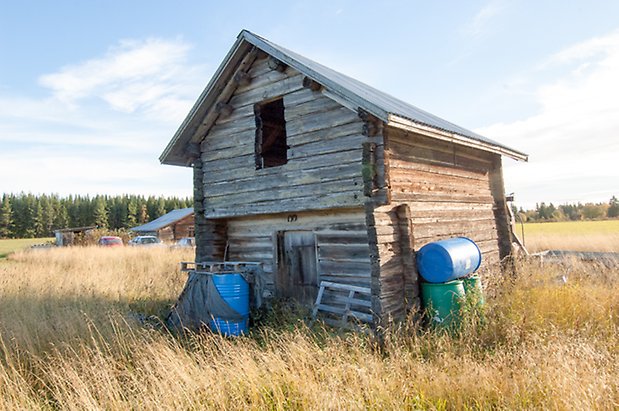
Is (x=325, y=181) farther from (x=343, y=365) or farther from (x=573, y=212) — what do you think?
(x=573, y=212)

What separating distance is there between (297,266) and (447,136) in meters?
4.33

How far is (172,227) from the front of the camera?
4412cm

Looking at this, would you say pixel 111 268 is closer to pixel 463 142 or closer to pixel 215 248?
pixel 215 248

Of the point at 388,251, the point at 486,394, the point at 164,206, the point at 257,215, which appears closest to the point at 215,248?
the point at 257,215

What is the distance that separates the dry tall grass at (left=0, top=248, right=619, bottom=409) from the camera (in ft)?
13.2

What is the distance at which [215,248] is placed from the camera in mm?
10320

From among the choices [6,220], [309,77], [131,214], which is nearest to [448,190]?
[309,77]

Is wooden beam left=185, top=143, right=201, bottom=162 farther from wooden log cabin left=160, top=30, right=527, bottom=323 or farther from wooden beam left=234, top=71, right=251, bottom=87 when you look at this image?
wooden beam left=234, top=71, right=251, bottom=87

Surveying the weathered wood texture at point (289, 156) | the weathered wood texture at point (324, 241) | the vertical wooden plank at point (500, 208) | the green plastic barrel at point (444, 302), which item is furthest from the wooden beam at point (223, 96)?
the vertical wooden plank at point (500, 208)

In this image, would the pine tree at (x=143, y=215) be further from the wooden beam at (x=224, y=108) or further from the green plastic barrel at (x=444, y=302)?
the green plastic barrel at (x=444, y=302)

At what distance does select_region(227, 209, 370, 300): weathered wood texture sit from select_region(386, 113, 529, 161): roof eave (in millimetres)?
1916

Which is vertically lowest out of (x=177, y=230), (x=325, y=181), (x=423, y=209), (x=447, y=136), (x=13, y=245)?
(x=423, y=209)

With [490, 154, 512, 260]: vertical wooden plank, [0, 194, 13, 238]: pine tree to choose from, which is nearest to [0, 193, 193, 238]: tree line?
[0, 194, 13, 238]: pine tree

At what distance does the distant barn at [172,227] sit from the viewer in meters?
43.2
